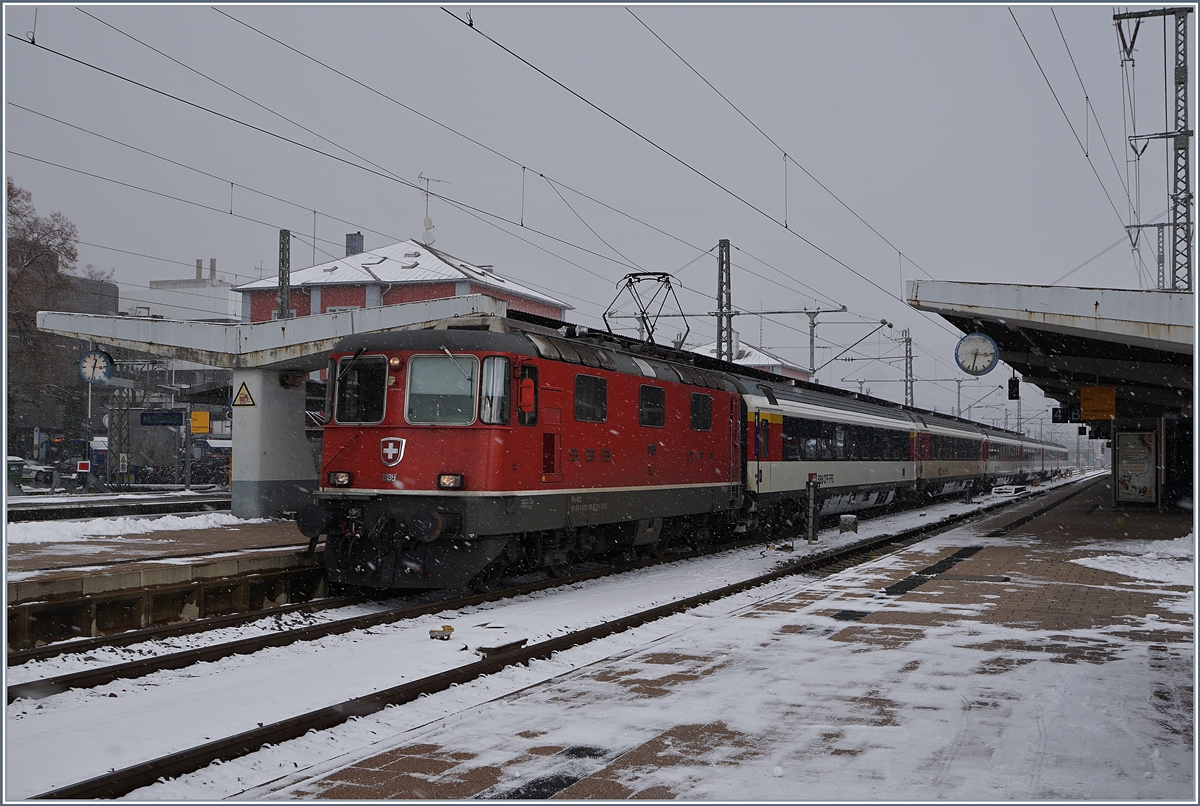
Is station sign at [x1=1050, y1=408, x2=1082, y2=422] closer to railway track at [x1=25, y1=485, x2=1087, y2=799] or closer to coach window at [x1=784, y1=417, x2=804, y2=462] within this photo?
coach window at [x1=784, y1=417, x2=804, y2=462]

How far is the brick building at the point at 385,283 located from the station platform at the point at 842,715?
41.9m

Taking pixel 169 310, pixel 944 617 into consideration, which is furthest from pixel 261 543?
pixel 169 310

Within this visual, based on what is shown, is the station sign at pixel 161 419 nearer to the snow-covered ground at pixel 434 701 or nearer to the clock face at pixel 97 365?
the clock face at pixel 97 365

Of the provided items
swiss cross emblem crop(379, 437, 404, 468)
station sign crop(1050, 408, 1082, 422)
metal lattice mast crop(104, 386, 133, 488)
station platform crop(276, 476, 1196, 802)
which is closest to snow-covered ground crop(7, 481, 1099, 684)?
swiss cross emblem crop(379, 437, 404, 468)

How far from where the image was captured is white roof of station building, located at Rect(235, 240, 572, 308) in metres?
51.9

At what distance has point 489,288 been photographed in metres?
52.7

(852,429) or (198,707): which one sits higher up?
(852,429)

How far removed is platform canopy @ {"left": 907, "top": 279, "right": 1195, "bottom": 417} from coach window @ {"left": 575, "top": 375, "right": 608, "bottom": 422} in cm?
654

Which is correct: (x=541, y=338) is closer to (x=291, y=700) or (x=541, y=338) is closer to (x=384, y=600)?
(x=384, y=600)

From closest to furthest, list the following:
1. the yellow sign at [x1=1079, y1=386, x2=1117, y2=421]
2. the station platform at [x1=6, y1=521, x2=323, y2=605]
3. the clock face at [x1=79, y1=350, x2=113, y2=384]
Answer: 1. the station platform at [x1=6, y1=521, x2=323, y2=605]
2. the clock face at [x1=79, y1=350, x2=113, y2=384]
3. the yellow sign at [x1=1079, y1=386, x2=1117, y2=421]

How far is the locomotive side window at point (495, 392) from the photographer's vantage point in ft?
38.5

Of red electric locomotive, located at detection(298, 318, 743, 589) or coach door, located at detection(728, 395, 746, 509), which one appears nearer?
red electric locomotive, located at detection(298, 318, 743, 589)

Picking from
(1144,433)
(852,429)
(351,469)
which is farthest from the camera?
(1144,433)

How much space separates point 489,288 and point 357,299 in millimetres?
7410
